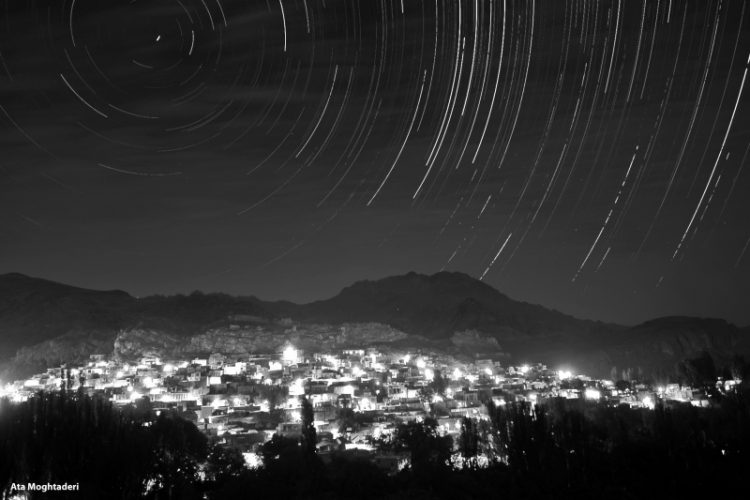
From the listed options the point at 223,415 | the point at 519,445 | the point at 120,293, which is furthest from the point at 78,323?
the point at 519,445

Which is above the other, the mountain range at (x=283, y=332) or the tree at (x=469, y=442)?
the mountain range at (x=283, y=332)

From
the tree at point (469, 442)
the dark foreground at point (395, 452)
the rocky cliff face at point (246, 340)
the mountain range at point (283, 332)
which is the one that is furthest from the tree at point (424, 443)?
the mountain range at point (283, 332)

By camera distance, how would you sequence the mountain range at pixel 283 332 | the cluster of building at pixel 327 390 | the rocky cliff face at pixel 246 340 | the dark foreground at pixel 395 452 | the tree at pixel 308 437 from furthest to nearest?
1. the mountain range at pixel 283 332
2. the rocky cliff face at pixel 246 340
3. the cluster of building at pixel 327 390
4. the tree at pixel 308 437
5. the dark foreground at pixel 395 452

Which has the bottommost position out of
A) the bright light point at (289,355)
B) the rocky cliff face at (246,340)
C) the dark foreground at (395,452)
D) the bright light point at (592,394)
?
the dark foreground at (395,452)

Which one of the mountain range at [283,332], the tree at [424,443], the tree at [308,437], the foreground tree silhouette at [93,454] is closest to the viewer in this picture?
the foreground tree silhouette at [93,454]

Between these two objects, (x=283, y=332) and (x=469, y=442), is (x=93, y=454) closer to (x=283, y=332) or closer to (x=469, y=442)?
(x=469, y=442)

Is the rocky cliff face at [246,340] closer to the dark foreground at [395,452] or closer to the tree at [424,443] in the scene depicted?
the dark foreground at [395,452]

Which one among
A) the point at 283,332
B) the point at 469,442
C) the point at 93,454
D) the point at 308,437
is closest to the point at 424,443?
the point at 469,442
